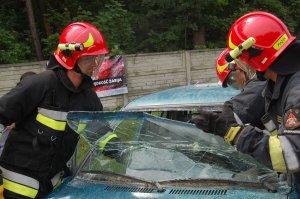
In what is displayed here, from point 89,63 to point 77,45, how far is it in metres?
0.18

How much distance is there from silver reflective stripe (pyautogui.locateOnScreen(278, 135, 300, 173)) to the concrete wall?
330 inches

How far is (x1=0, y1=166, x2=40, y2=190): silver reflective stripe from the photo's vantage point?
117 inches

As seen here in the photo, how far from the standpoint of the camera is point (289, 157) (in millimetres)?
Answer: 1788

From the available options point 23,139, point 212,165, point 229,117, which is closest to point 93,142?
point 23,139

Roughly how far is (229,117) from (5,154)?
1.69 m

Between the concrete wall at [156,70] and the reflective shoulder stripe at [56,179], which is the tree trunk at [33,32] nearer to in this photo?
the concrete wall at [156,70]

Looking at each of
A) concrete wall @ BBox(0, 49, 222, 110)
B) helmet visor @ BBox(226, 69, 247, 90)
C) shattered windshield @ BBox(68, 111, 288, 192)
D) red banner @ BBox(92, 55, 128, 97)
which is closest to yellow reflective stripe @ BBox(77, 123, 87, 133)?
shattered windshield @ BBox(68, 111, 288, 192)

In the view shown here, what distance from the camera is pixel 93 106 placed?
3.24m

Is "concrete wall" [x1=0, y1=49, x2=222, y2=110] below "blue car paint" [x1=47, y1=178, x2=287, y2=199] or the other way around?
below

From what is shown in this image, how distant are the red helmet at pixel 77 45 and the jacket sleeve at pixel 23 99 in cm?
21

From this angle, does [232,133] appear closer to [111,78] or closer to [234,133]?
[234,133]

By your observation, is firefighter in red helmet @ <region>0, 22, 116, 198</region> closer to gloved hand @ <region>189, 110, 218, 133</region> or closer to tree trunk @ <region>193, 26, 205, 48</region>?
gloved hand @ <region>189, 110, 218, 133</region>

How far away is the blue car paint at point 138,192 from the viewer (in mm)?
2221

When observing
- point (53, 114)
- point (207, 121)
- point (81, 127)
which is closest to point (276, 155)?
point (207, 121)
